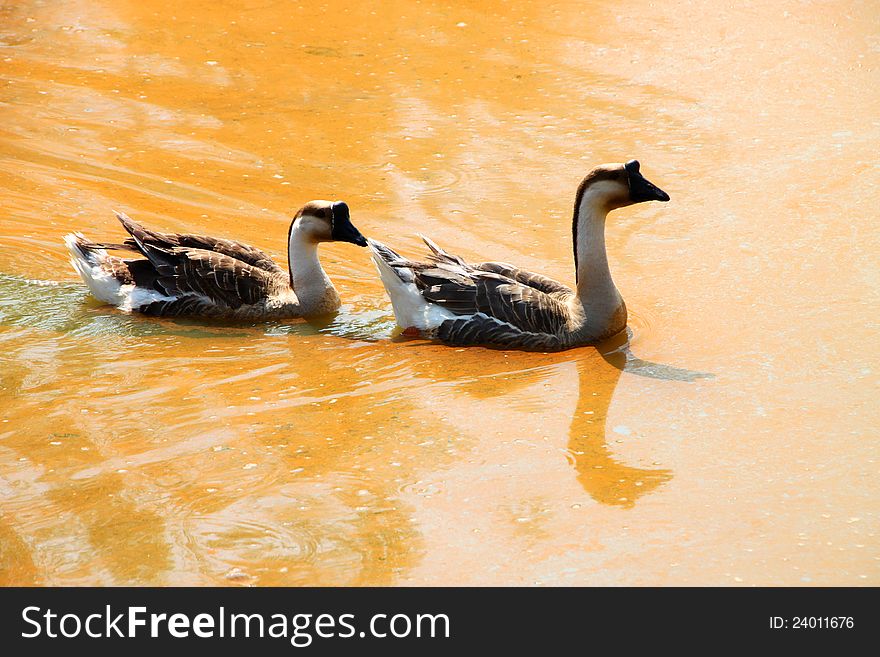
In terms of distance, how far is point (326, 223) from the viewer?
8.73m

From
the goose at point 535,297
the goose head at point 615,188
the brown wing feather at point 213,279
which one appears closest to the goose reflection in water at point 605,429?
the goose at point 535,297

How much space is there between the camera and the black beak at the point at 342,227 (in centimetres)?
867

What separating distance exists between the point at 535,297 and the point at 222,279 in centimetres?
246

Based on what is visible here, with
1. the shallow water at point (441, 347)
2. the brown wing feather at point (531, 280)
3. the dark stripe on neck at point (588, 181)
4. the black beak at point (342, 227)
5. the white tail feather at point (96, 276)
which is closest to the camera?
the shallow water at point (441, 347)

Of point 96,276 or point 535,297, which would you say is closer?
point 535,297

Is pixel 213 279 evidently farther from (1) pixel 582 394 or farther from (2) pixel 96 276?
(1) pixel 582 394

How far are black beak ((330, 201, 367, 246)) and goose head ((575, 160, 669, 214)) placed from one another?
1754 millimetres

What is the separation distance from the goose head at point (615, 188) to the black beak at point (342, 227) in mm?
1754

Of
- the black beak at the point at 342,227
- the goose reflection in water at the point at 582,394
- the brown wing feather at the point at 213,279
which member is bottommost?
the goose reflection in water at the point at 582,394

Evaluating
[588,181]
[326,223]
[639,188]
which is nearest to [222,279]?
[326,223]

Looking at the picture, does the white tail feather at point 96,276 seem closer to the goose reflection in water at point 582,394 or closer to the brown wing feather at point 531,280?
the goose reflection in water at point 582,394

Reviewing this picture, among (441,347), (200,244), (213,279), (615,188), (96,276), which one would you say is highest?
(615,188)

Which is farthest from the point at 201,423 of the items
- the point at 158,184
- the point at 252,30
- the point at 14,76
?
the point at 252,30

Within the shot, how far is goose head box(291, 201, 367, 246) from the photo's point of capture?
869 cm
